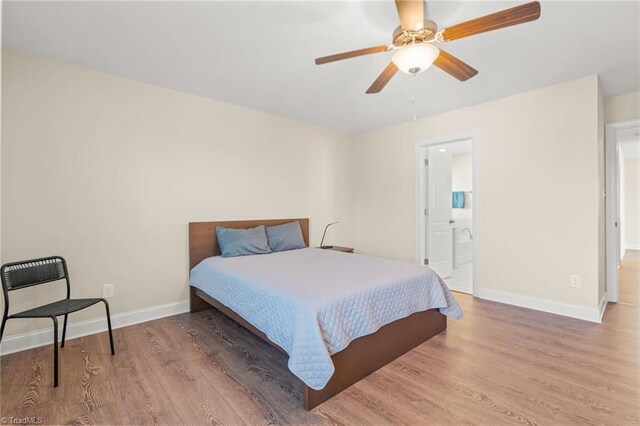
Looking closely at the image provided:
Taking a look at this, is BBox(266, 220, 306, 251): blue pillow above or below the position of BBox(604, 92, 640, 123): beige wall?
below

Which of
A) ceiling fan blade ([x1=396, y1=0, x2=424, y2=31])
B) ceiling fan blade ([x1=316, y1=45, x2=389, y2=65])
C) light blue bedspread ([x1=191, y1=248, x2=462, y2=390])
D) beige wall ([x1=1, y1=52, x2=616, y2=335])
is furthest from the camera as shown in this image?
beige wall ([x1=1, y1=52, x2=616, y2=335])

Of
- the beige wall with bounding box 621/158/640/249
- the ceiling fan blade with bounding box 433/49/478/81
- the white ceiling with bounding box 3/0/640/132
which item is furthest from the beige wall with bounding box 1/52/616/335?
the beige wall with bounding box 621/158/640/249

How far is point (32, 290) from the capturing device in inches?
94.8

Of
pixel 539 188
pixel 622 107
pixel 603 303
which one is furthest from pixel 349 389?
pixel 622 107

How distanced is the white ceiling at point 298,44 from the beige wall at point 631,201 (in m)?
5.74

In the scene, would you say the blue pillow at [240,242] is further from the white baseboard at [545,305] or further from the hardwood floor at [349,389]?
the white baseboard at [545,305]

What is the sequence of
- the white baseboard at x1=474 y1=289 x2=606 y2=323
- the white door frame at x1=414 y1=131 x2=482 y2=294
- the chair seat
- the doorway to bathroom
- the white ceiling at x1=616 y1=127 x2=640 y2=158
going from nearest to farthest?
the chair seat → the white baseboard at x1=474 y1=289 x2=606 y2=323 → the white door frame at x1=414 y1=131 x2=482 y2=294 → the doorway to bathroom → the white ceiling at x1=616 y1=127 x2=640 y2=158

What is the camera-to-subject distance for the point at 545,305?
3.16m

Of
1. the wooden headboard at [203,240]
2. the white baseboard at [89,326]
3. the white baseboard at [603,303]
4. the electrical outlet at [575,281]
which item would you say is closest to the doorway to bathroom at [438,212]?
the electrical outlet at [575,281]

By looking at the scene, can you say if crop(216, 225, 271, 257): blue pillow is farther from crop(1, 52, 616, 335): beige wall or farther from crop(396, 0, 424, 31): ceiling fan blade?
crop(396, 0, 424, 31): ceiling fan blade

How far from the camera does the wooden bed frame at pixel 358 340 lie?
179 cm

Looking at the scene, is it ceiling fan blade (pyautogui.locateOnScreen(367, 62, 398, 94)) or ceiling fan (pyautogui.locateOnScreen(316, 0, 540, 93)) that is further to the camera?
ceiling fan blade (pyautogui.locateOnScreen(367, 62, 398, 94))

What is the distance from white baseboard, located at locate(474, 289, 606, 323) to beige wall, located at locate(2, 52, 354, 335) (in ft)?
9.70

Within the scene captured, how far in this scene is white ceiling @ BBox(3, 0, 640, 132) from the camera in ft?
6.17
